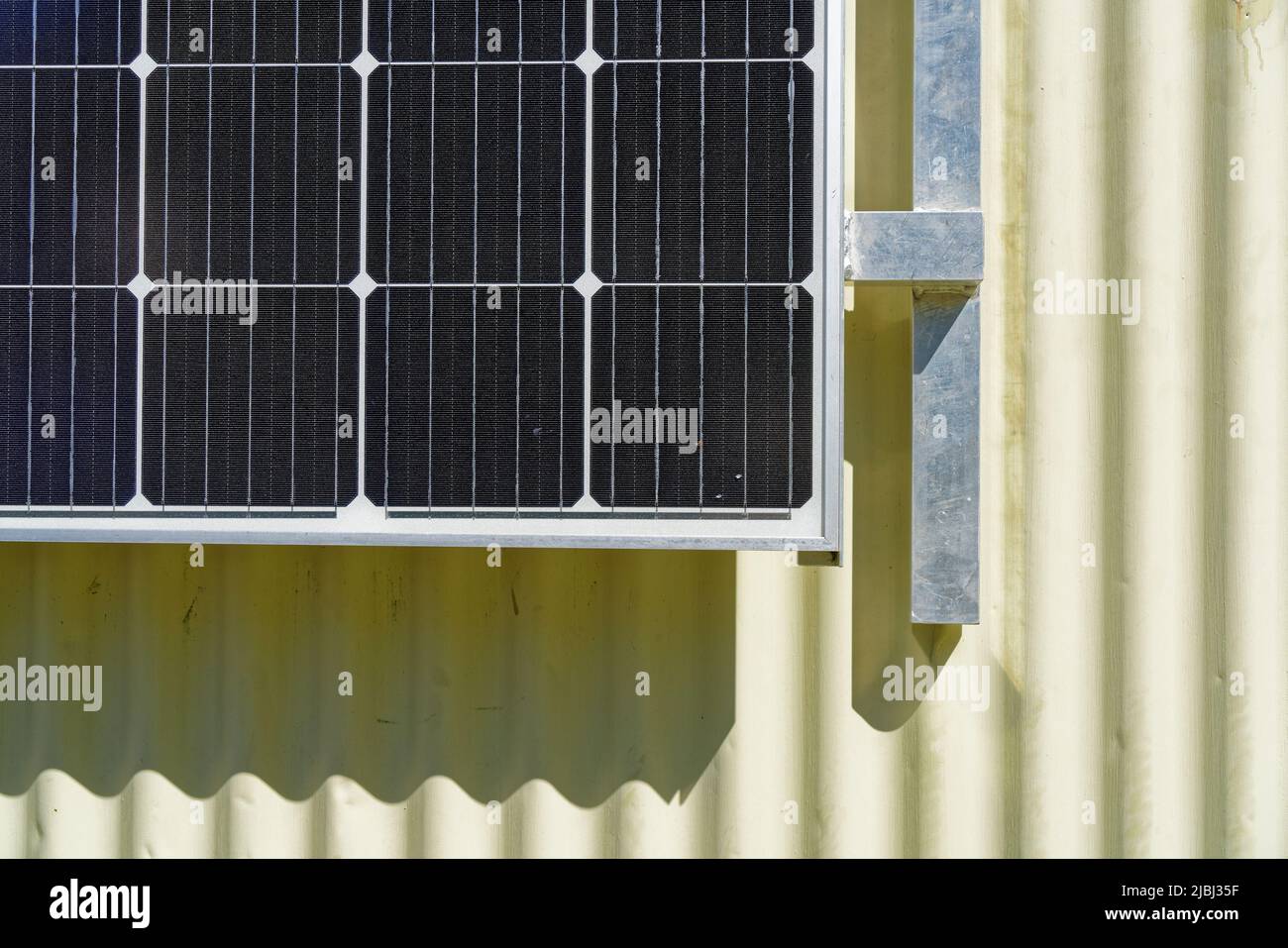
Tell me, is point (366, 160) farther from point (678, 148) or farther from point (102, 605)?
point (102, 605)

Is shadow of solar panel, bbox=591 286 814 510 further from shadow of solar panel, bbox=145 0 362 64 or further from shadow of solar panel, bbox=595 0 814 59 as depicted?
shadow of solar panel, bbox=145 0 362 64

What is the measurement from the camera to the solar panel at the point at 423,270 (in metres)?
2.59

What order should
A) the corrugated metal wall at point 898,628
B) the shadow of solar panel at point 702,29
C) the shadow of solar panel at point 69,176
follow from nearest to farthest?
the shadow of solar panel at point 702,29 < the shadow of solar panel at point 69,176 < the corrugated metal wall at point 898,628

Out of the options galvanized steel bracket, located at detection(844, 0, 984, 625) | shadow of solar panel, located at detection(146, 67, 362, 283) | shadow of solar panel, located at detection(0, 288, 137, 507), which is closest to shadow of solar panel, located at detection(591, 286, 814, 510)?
galvanized steel bracket, located at detection(844, 0, 984, 625)

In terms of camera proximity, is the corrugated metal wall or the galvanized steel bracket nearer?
the galvanized steel bracket

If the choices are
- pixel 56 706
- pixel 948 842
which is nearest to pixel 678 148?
pixel 948 842

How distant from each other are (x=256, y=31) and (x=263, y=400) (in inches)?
45.7

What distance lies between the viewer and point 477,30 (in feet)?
8.57

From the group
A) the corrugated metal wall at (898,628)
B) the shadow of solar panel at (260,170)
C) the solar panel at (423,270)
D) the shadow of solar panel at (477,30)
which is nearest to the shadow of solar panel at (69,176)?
the solar panel at (423,270)

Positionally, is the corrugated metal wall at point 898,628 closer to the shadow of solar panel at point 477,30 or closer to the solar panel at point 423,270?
the solar panel at point 423,270

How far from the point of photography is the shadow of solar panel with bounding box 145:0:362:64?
2635 millimetres

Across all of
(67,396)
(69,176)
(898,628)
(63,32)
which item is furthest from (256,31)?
(898,628)

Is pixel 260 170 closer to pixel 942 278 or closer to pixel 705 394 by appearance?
pixel 705 394

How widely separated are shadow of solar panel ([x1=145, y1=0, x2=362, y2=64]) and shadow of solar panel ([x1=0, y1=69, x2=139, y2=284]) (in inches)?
7.8
